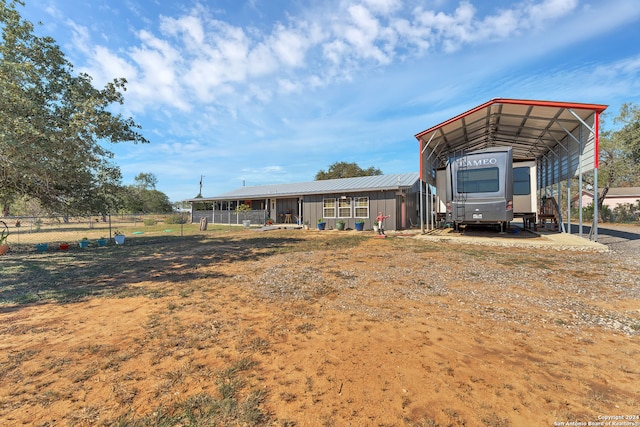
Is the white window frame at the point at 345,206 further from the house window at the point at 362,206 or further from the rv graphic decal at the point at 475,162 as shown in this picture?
the rv graphic decal at the point at 475,162

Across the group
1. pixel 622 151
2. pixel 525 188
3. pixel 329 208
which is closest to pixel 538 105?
pixel 525 188

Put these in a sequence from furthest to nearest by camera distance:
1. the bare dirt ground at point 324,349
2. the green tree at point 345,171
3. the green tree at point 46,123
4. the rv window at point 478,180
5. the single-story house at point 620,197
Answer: the green tree at point 345,171
the single-story house at point 620,197
the rv window at point 478,180
the green tree at point 46,123
the bare dirt ground at point 324,349

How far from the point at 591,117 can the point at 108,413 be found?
46.7 feet

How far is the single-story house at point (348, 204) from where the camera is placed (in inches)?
679

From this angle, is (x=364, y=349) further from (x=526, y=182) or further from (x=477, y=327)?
(x=526, y=182)

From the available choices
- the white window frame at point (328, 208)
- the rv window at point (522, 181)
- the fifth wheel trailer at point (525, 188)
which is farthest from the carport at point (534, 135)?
the white window frame at point (328, 208)

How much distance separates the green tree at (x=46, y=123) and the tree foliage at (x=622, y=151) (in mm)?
34788

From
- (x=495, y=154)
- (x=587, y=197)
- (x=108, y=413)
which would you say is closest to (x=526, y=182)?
(x=495, y=154)

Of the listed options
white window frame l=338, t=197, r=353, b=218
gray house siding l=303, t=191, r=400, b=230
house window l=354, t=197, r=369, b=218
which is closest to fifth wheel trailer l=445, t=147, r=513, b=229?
gray house siding l=303, t=191, r=400, b=230

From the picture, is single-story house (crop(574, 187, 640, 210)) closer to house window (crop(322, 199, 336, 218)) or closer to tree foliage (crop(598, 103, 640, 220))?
tree foliage (crop(598, 103, 640, 220))

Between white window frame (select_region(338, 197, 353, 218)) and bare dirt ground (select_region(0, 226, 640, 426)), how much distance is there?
41.9 feet

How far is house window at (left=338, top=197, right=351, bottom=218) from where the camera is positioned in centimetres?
1884

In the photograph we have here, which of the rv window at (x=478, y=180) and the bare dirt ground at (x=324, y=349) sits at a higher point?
the rv window at (x=478, y=180)

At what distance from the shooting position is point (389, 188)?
54.9 feet
